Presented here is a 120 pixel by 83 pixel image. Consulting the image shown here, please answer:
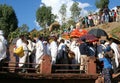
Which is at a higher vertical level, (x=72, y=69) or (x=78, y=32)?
(x=78, y=32)

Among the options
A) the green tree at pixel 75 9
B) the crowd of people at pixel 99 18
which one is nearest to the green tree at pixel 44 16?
the green tree at pixel 75 9

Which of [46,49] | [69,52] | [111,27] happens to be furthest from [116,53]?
[111,27]

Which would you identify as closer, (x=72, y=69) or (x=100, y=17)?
(x=72, y=69)

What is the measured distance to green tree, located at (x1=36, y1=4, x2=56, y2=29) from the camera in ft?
211

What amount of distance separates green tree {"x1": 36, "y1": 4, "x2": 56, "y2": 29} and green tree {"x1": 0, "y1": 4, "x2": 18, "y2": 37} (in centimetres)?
664

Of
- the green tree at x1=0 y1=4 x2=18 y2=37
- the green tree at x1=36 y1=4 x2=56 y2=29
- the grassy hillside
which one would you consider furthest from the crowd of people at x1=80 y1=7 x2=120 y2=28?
the green tree at x1=36 y1=4 x2=56 y2=29

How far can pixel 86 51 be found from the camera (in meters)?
14.3

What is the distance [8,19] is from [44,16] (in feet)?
27.8

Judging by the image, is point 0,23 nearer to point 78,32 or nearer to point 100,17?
point 100,17

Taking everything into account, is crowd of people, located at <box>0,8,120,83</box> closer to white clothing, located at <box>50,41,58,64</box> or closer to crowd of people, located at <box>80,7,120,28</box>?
white clothing, located at <box>50,41,58,64</box>

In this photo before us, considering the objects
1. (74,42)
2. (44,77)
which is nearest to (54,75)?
(44,77)

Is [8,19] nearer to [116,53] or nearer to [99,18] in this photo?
[99,18]

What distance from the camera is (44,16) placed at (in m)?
65.0

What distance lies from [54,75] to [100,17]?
17749 millimetres
